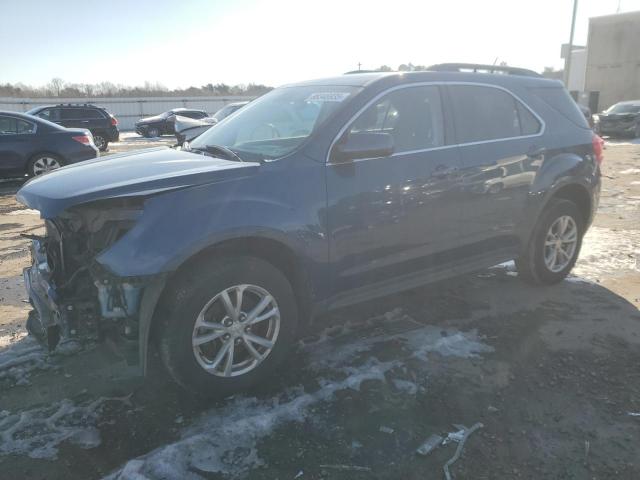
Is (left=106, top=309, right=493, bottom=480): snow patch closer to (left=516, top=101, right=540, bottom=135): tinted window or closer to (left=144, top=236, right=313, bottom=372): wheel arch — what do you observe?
(left=144, top=236, right=313, bottom=372): wheel arch

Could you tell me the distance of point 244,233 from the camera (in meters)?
2.84

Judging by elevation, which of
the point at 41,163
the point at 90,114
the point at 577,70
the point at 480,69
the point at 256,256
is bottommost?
the point at 41,163

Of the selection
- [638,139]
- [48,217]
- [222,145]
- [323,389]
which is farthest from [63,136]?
[638,139]

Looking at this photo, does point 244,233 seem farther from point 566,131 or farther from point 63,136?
point 63,136

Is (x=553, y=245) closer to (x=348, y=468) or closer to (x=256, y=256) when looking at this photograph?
(x=256, y=256)

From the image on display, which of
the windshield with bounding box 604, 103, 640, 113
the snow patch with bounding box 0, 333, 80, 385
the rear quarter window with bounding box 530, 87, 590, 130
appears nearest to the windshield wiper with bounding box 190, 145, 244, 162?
the snow patch with bounding box 0, 333, 80, 385

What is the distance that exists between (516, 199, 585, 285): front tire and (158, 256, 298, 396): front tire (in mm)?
2570

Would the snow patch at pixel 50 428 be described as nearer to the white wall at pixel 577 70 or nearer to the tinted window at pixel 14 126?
the tinted window at pixel 14 126

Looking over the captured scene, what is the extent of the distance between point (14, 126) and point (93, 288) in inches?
353

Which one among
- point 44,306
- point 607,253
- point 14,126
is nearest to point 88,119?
point 14,126

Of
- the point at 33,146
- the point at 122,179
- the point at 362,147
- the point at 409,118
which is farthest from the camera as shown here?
the point at 33,146

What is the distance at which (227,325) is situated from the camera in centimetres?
295

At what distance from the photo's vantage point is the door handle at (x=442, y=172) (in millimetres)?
3652

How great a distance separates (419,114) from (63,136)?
892 centimetres
